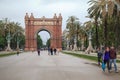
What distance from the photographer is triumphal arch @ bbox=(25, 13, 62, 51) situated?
446 ft

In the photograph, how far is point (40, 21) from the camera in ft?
455

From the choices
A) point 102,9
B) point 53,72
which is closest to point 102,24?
point 102,9

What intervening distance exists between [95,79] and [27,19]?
124 m

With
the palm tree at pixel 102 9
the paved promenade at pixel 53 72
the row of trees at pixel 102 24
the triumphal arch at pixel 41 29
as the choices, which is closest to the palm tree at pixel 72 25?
the row of trees at pixel 102 24

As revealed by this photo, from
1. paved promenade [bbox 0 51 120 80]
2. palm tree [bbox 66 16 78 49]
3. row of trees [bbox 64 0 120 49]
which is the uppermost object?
palm tree [bbox 66 16 78 49]

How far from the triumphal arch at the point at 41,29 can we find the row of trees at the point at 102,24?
15.1 meters

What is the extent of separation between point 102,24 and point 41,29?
7196 centimetres

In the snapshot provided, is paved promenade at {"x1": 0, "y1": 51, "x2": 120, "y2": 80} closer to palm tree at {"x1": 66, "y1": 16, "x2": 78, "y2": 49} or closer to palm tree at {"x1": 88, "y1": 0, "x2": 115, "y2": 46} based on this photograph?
palm tree at {"x1": 88, "y1": 0, "x2": 115, "y2": 46}

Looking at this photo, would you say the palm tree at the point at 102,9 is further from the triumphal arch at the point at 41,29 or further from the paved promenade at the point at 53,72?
the triumphal arch at the point at 41,29

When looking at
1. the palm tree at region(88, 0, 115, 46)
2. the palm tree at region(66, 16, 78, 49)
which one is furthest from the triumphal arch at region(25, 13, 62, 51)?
the palm tree at region(88, 0, 115, 46)

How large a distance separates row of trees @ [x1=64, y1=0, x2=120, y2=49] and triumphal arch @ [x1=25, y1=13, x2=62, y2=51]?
15.1 m

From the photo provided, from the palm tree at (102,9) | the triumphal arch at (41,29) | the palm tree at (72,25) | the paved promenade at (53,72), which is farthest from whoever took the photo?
the triumphal arch at (41,29)

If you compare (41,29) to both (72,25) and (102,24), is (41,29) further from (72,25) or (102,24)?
(102,24)

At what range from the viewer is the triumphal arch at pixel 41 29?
13588 centimetres
